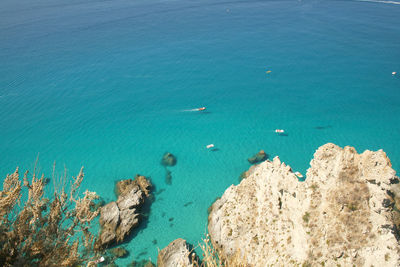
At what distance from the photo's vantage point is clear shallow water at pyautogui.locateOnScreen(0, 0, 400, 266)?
981 inches

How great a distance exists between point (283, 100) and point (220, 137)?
11.9 meters

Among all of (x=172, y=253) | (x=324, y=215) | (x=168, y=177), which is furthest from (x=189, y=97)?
(x=324, y=215)

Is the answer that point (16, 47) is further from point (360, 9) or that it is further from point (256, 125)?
point (360, 9)

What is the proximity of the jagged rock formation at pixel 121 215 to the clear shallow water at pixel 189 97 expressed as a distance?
1114 millimetres

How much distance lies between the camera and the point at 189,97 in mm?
35469

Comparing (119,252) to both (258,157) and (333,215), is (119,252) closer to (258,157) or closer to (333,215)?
(333,215)

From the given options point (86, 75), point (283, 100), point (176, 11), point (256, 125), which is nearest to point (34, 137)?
point (86, 75)

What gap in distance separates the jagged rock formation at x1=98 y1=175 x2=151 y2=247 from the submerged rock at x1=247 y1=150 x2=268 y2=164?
1050cm

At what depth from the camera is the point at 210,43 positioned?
50844mm

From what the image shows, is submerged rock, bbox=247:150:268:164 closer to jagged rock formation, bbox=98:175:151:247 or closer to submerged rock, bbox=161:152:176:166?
submerged rock, bbox=161:152:176:166

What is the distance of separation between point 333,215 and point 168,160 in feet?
57.4

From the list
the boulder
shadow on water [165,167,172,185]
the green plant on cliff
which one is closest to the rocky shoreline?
the boulder

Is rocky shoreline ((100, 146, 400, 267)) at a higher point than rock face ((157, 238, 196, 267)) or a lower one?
higher

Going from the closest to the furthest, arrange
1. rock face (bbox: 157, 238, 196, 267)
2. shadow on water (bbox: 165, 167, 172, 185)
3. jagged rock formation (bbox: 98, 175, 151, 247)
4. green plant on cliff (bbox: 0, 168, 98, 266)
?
green plant on cliff (bbox: 0, 168, 98, 266), rock face (bbox: 157, 238, 196, 267), jagged rock formation (bbox: 98, 175, 151, 247), shadow on water (bbox: 165, 167, 172, 185)
